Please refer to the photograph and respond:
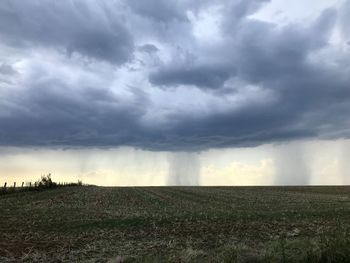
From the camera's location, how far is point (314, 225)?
1057 inches

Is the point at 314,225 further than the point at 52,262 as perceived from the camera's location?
Yes

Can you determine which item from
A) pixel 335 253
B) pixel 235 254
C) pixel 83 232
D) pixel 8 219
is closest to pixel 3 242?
pixel 83 232

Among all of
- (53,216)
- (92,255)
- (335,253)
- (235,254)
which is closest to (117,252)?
(92,255)

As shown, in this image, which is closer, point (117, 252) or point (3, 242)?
point (117, 252)

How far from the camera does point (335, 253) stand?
13031 mm

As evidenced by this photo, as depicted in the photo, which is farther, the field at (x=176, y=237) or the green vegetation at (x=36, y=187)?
the green vegetation at (x=36, y=187)

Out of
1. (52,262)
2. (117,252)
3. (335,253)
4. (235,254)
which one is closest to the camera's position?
(335,253)

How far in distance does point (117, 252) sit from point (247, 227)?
9.61 meters

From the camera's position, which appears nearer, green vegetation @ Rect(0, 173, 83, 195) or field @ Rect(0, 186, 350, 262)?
field @ Rect(0, 186, 350, 262)

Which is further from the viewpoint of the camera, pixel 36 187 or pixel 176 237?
pixel 36 187

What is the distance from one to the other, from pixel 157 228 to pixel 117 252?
7848 millimetres

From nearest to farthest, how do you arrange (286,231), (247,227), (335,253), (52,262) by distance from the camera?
(335,253) → (52,262) → (286,231) → (247,227)

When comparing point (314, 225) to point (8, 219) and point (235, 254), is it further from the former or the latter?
point (8, 219)

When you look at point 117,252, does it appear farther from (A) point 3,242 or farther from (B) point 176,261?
(A) point 3,242
